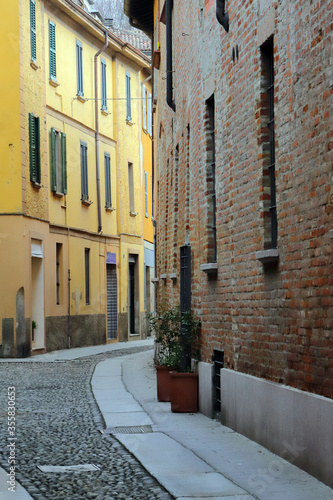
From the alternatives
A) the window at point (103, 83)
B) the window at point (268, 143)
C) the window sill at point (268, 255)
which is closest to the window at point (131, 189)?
the window at point (103, 83)

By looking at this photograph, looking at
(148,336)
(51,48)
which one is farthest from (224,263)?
(148,336)

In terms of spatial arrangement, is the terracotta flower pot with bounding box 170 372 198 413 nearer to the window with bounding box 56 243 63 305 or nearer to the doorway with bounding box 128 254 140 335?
the window with bounding box 56 243 63 305

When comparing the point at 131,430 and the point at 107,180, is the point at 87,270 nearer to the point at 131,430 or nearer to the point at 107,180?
the point at 107,180

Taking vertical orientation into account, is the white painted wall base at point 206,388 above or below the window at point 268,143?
below

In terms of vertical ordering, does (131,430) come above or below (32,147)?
below

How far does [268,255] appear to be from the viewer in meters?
7.96

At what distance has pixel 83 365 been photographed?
67.9 feet

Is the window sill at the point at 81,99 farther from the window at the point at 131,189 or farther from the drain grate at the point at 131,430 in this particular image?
the drain grate at the point at 131,430

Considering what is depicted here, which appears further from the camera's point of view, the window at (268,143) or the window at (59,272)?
the window at (59,272)

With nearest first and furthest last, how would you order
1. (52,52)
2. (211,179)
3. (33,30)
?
(211,179) < (33,30) < (52,52)

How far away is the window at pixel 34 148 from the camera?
23.8m

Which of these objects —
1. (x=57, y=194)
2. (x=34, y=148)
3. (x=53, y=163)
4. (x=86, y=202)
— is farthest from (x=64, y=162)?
(x=34, y=148)

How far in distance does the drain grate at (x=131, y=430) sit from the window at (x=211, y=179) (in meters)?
2.31

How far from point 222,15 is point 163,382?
15.5 feet
